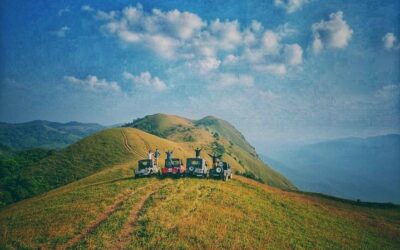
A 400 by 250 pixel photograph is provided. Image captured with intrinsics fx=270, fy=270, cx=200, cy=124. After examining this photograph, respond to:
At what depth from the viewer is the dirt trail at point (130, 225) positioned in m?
18.4

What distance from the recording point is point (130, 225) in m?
21.2

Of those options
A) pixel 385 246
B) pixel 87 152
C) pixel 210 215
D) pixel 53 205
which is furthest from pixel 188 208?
pixel 87 152

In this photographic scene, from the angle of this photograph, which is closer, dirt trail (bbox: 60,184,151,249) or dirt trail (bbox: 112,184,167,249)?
dirt trail (bbox: 112,184,167,249)

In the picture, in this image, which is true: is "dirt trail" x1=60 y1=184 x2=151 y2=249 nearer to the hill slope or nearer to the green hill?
the green hill

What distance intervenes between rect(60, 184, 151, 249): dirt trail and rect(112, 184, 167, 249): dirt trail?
6.03 feet

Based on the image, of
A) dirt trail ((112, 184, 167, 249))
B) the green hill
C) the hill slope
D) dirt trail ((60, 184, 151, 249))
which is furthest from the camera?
the hill slope

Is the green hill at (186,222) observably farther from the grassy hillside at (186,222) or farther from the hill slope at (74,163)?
the hill slope at (74,163)

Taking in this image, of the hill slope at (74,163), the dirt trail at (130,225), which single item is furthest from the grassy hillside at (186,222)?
the hill slope at (74,163)

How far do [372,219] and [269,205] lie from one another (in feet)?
49.5

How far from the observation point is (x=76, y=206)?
86.0 feet

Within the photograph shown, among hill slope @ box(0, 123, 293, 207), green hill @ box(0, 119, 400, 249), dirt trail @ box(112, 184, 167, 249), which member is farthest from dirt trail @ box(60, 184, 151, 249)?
hill slope @ box(0, 123, 293, 207)

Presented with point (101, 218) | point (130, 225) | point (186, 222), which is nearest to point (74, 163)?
point (101, 218)

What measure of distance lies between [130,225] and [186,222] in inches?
175

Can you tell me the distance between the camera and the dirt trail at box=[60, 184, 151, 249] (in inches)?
744
